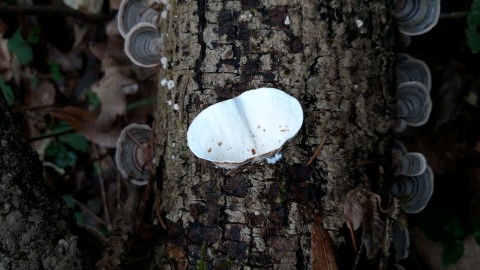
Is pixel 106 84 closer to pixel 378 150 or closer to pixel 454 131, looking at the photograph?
pixel 378 150

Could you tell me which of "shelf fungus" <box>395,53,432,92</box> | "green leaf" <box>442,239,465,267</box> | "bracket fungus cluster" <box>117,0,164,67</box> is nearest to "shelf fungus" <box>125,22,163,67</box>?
"bracket fungus cluster" <box>117,0,164,67</box>

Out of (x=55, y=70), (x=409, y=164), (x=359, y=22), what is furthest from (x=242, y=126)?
(x=55, y=70)

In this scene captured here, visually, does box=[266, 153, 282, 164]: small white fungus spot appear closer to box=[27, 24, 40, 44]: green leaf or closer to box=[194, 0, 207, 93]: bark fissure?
box=[194, 0, 207, 93]: bark fissure

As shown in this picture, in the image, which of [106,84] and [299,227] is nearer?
[299,227]

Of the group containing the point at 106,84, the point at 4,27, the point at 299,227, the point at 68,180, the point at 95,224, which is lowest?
the point at 95,224

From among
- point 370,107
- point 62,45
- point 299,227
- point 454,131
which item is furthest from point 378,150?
point 62,45

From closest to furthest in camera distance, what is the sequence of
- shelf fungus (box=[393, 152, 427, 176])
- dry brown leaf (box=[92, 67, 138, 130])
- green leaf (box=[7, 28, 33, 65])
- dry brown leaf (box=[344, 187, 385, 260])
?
dry brown leaf (box=[344, 187, 385, 260])
shelf fungus (box=[393, 152, 427, 176])
dry brown leaf (box=[92, 67, 138, 130])
green leaf (box=[7, 28, 33, 65])

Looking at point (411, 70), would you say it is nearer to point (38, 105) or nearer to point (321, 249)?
point (321, 249)
